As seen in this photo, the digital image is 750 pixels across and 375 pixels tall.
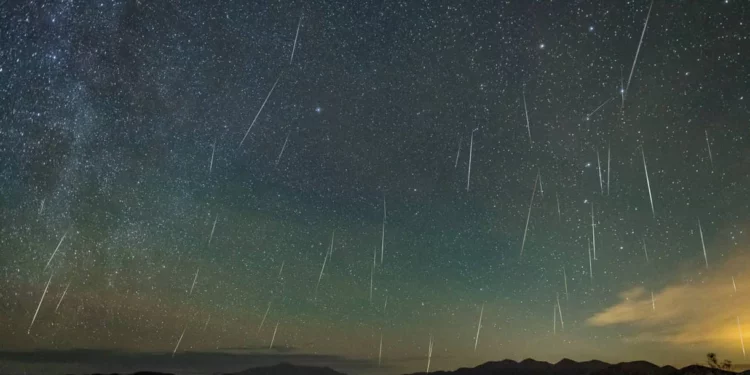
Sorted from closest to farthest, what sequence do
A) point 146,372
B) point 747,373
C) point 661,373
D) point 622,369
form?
point 747,373
point 661,373
point 622,369
point 146,372

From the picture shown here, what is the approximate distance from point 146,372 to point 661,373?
17790 centimetres

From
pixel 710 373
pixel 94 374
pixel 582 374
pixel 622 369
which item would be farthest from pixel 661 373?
pixel 94 374

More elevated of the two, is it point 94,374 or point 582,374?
point 582,374

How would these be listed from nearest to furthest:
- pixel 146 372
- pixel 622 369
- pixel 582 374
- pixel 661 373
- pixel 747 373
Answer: pixel 747 373 → pixel 661 373 → pixel 622 369 → pixel 146 372 → pixel 582 374

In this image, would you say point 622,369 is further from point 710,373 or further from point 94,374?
point 94,374

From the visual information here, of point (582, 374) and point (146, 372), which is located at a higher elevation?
point (582, 374)

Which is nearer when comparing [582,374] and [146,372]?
[146,372]

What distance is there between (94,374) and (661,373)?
7780 inches

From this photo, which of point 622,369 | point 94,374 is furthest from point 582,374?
point 94,374

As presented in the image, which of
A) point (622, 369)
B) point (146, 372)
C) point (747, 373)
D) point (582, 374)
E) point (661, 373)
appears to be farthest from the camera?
point (582, 374)

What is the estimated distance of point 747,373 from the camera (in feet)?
280

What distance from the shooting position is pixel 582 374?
199 metres

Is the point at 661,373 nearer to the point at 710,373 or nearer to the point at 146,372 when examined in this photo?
the point at 710,373

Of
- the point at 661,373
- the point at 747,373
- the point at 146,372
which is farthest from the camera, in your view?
the point at 146,372
